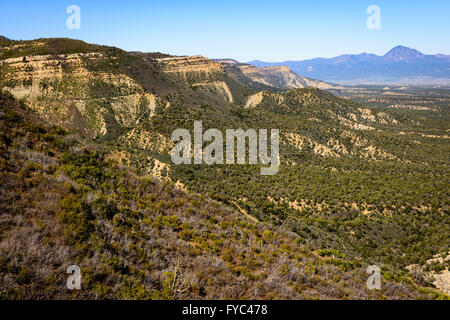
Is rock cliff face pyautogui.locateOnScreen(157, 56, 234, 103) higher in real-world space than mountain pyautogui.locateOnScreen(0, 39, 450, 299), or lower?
higher

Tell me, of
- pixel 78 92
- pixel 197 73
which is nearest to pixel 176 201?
pixel 78 92

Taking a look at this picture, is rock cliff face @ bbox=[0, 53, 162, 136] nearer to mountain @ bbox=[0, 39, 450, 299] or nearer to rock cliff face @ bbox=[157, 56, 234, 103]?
mountain @ bbox=[0, 39, 450, 299]

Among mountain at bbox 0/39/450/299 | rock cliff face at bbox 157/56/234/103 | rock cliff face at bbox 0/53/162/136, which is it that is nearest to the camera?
mountain at bbox 0/39/450/299

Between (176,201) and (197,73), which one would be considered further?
(197,73)

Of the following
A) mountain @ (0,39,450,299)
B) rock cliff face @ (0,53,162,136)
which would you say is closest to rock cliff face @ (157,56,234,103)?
mountain @ (0,39,450,299)

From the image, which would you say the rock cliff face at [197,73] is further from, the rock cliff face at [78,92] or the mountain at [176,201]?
the rock cliff face at [78,92]

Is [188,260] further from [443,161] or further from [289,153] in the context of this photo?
[443,161]

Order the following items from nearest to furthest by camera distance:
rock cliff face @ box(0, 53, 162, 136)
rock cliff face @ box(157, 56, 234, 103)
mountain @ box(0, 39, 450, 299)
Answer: mountain @ box(0, 39, 450, 299) → rock cliff face @ box(0, 53, 162, 136) → rock cliff face @ box(157, 56, 234, 103)

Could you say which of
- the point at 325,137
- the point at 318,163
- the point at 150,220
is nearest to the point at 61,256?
the point at 150,220

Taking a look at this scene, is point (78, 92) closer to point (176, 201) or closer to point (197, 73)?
point (176, 201)
